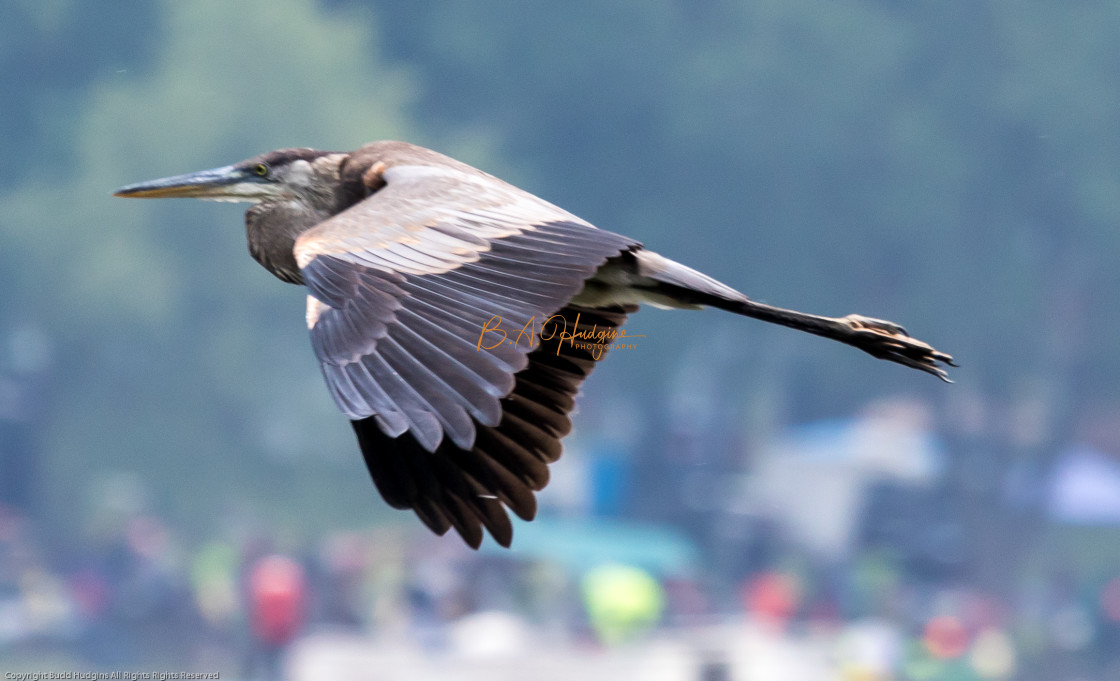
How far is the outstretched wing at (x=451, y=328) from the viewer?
3.45m

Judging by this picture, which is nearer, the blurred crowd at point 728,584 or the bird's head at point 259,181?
the bird's head at point 259,181

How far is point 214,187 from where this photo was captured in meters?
5.18

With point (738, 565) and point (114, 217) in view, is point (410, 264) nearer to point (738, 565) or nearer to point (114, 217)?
point (738, 565)

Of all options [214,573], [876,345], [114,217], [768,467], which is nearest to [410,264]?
[876,345]

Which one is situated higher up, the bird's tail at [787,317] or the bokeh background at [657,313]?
the bokeh background at [657,313]

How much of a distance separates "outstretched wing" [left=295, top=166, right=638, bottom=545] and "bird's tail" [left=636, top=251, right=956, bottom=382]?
0.37 metres

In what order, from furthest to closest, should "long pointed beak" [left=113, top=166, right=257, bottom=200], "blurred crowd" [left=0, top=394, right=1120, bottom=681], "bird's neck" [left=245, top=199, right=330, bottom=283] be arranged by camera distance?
"blurred crowd" [left=0, top=394, right=1120, bottom=681], "long pointed beak" [left=113, top=166, right=257, bottom=200], "bird's neck" [left=245, top=199, right=330, bottom=283]

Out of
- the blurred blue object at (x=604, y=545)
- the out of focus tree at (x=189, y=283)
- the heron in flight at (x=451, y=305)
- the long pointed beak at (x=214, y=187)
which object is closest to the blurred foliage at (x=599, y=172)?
the out of focus tree at (x=189, y=283)

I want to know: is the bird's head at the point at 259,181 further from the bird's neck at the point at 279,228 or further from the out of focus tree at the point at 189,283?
the out of focus tree at the point at 189,283

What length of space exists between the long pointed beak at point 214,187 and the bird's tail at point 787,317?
1470 millimetres

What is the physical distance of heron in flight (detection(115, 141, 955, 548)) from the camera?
3.49 meters

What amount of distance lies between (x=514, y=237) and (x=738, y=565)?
20.1m

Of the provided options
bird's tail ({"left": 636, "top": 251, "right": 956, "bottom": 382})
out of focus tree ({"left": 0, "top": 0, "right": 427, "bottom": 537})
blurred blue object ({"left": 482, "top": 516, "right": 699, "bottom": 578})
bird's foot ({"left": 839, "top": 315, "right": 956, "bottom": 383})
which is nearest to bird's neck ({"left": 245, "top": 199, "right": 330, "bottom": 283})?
bird's tail ({"left": 636, "top": 251, "right": 956, "bottom": 382})

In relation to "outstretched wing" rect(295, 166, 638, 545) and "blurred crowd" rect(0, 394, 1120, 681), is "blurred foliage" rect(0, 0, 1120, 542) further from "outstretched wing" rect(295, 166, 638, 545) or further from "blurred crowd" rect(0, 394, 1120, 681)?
"outstretched wing" rect(295, 166, 638, 545)
